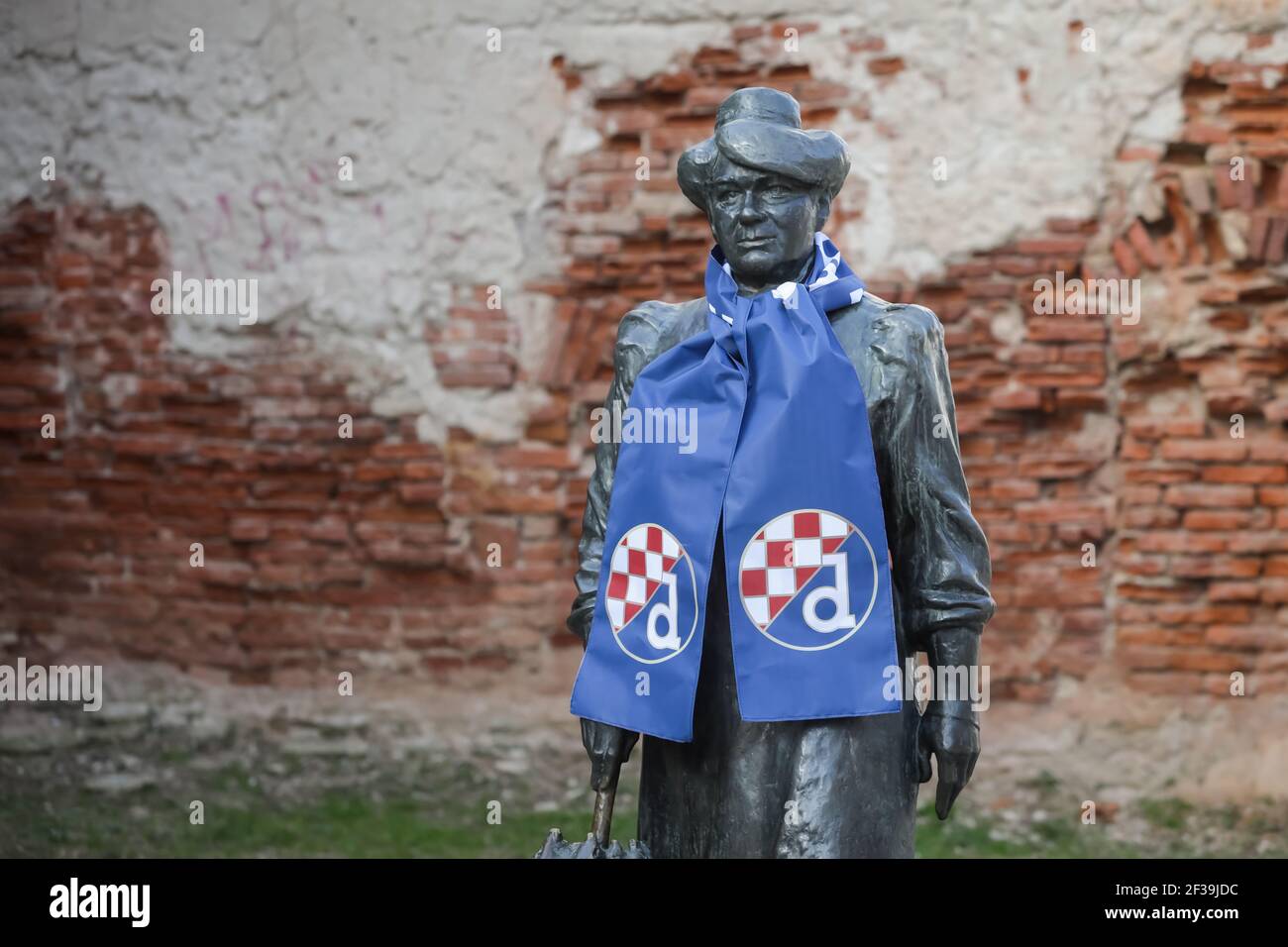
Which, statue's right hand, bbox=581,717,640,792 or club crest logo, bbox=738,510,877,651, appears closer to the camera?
club crest logo, bbox=738,510,877,651

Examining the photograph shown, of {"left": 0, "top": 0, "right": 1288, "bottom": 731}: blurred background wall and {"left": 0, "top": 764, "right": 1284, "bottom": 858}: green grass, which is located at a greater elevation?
{"left": 0, "top": 0, "right": 1288, "bottom": 731}: blurred background wall

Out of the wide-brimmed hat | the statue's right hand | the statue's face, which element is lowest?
the statue's right hand

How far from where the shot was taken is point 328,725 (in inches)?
296

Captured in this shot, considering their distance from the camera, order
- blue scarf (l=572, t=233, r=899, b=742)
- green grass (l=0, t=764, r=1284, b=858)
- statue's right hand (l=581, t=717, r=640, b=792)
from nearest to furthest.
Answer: blue scarf (l=572, t=233, r=899, b=742) → statue's right hand (l=581, t=717, r=640, b=792) → green grass (l=0, t=764, r=1284, b=858)

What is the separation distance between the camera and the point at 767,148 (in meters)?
3.49

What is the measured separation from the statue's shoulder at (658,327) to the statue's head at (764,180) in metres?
0.17

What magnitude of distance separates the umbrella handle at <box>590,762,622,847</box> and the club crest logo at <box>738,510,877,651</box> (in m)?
0.51

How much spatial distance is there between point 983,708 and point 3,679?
14.7ft

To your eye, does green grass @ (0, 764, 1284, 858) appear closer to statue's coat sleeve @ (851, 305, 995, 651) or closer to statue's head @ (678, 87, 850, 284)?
statue's coat sleeve @ (851, 305, 995, 651)

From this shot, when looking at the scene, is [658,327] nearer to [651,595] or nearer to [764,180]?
[764,180]

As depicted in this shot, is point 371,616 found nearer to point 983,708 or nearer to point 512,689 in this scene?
point 512,689

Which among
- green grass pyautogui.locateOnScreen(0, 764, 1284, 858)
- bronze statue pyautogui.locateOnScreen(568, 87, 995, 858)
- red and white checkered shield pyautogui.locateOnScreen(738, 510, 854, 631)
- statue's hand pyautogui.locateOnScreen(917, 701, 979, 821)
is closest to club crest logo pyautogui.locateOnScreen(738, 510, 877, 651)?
red and white checkered shield pyautogui.locateOnScreen(738, 510, 854, 631)

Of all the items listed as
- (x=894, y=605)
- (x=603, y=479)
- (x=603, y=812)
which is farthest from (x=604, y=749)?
(x=894, y=605)

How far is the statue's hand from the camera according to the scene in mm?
3490
